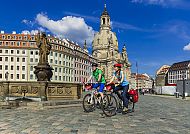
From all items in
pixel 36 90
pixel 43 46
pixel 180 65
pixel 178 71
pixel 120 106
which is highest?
pixel 180 65

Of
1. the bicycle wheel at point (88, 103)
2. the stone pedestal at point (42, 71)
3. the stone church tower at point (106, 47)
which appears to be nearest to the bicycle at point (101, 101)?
the bicycle wheel at point (88, 103)

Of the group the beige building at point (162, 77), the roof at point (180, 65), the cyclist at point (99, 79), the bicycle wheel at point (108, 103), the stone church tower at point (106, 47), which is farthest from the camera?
the beige building at point (162, 77)

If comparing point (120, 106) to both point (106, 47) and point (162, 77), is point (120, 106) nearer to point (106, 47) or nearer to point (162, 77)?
point (106, 47)

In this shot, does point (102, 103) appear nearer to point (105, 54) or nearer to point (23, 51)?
point (23, 51)

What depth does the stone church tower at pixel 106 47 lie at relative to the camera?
516 ft

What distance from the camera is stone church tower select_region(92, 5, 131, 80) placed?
15738 centimetres

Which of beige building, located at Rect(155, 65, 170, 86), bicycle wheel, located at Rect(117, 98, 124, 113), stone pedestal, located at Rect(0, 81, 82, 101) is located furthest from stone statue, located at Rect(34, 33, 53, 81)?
beige building, located at Rect(155, 65, 170, 86)

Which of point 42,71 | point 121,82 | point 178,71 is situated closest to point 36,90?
point 42,71

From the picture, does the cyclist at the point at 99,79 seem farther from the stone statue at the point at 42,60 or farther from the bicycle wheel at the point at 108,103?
the stone statue at the point at 42,60

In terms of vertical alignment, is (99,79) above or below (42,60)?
below

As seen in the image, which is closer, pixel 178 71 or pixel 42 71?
pixel 42 71

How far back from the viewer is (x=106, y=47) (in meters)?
161

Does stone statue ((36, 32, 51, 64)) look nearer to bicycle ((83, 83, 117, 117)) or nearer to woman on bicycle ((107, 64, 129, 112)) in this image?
bicycle ((83, 83, 117, 117))

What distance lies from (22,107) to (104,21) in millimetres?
161021
